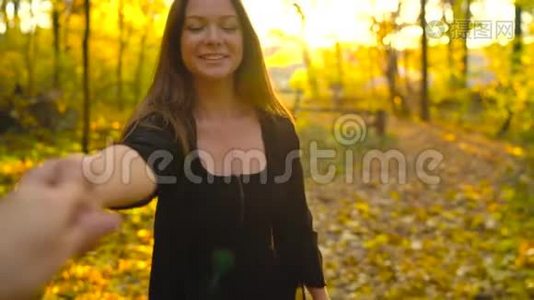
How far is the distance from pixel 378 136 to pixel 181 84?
1376 centimetres

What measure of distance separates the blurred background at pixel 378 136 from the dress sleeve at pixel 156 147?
0.35m

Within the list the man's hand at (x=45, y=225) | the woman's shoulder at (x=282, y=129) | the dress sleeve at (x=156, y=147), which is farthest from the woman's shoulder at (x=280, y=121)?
the man's hand at (x=45, y=225)

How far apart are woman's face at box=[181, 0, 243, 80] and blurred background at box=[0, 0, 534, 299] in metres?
0.31

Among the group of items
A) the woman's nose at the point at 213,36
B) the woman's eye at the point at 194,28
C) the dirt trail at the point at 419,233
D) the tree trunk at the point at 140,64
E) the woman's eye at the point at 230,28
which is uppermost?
the woman's eye at the point at 194,28

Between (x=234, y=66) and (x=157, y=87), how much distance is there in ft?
0.61

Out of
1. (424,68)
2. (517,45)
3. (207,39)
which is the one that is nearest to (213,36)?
(207,39)

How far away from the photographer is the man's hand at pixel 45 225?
0.68 meters

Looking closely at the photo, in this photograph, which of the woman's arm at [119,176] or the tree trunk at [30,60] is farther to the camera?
the tree trunk at [30,60]

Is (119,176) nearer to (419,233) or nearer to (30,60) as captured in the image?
(419,233)

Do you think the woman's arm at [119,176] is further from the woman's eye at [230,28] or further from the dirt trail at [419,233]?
the dirt trail at [419,233]

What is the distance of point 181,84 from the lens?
154 cm

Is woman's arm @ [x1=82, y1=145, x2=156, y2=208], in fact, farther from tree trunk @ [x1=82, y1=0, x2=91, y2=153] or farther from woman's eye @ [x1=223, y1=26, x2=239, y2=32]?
tree trunk @ [x1=82, y1=0, x2=91, y2=153]

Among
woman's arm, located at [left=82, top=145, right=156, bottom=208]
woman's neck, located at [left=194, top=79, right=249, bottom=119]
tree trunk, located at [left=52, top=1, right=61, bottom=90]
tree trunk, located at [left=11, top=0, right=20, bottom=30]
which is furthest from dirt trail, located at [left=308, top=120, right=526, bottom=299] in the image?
tree trunk, located at [left=11, top=0, right=20, bottom=30]

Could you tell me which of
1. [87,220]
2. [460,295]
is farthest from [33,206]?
[460,295]
